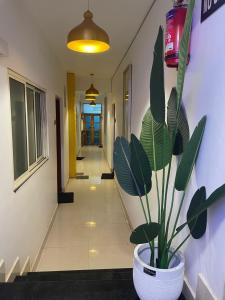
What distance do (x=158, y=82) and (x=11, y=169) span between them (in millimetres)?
1344

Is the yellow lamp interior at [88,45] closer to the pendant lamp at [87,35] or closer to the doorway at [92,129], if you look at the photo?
the pendant lamp at [87,35]

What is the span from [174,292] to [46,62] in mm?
3146

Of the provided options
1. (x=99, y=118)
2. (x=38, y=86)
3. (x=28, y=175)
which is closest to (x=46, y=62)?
(x=38, y=86)

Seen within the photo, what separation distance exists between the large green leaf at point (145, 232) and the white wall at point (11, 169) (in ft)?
3.30

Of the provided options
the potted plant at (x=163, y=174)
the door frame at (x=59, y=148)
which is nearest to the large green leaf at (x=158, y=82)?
the potted plant at (x=163, y=174)

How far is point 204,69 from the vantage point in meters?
1.23

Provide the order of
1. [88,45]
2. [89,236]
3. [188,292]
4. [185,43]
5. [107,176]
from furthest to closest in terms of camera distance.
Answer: [107,176], [89,236], [88,45], [188,292], [185,43]

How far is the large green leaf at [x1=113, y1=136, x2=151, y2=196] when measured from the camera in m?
1.27

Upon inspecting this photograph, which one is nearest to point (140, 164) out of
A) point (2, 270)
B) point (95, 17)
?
point (2, 270)

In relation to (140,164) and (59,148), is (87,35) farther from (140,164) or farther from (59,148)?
(59,148)

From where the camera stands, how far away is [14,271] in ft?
6.26

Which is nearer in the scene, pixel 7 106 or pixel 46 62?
pixel 7 106

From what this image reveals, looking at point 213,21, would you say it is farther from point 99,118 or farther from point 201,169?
point 99,118

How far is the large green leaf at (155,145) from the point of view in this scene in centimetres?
129
